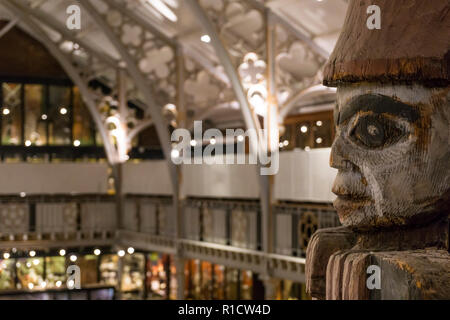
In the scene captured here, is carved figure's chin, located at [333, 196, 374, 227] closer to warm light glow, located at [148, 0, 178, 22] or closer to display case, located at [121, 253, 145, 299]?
warm light glow, located at [148, 0, 178, 22]

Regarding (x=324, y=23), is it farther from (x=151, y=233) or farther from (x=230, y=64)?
(x=151, y=233)

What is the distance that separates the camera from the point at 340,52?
175 centimetres

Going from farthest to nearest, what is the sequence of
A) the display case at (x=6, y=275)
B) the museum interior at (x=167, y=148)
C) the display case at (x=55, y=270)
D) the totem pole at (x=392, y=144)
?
the display case at (x=55, y=270)
the display case at (x=6, y=275)
the museum interior at (x=167, y=148)
the totem pole at (x=392, y=144)

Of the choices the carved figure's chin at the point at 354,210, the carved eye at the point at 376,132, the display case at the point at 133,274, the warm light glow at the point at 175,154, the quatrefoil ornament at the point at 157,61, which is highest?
the quatrefoil ornament at the point at 157,61

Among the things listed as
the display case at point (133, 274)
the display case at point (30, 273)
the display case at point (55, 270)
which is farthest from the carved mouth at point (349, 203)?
the display case at point (133, 274)

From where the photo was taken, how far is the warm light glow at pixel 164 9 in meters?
10.9

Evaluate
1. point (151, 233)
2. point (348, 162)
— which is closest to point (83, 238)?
point (151, 233)

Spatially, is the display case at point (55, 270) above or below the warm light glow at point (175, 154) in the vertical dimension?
below

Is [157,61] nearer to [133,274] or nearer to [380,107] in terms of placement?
[133,274]

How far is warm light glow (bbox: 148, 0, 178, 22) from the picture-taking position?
10874 mm

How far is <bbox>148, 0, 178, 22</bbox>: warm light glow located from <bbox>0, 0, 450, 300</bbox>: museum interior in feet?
0.11

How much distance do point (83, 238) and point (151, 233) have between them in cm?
165

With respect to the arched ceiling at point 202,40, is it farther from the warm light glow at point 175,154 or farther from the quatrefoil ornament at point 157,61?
the warm light glow at point 175,154

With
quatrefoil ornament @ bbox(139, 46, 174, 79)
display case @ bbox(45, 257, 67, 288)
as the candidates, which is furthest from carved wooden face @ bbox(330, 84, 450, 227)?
display case @ bbox(45, 257, 67, 288)
